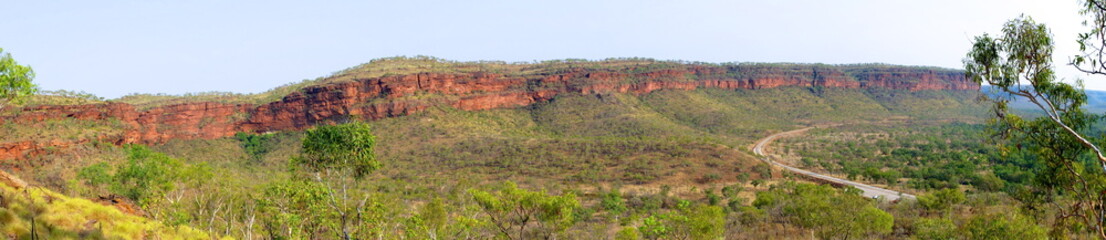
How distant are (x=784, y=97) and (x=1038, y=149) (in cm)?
11776

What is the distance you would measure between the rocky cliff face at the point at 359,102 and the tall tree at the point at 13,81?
130 feet

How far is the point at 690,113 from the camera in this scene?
98312 mm

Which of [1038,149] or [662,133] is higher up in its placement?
[1038,149]

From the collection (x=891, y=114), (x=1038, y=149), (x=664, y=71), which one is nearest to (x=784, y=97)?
(x=891, y=114)

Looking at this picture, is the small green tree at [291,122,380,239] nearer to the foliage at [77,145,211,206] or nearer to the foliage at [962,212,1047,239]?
the foliage at [77,145,211,206]

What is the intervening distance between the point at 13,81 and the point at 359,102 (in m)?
72.0

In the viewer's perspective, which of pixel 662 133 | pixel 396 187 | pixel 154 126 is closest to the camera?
pixel 396 187

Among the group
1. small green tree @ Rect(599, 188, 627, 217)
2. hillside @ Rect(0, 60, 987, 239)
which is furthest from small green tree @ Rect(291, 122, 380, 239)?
small green tree @ Rect(599, 188, 627, 217)

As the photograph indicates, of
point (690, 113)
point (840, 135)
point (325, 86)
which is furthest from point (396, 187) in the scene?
point (840, 135)

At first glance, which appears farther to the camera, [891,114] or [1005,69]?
[891,114]

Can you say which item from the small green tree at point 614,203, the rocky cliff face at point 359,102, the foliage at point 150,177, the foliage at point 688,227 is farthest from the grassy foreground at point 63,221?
the rocky cliff face at point 359,102

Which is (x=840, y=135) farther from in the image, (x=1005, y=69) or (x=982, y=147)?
(x=1005, y=69)

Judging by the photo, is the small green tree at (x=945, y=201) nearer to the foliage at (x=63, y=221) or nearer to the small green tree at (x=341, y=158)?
the small green tree at (x=341, y=158)

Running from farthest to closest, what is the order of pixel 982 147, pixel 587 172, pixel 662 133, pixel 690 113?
1. pixel 690 113
2. pixel 662 133
3. pixel 982 147
4. pixel 587 172
